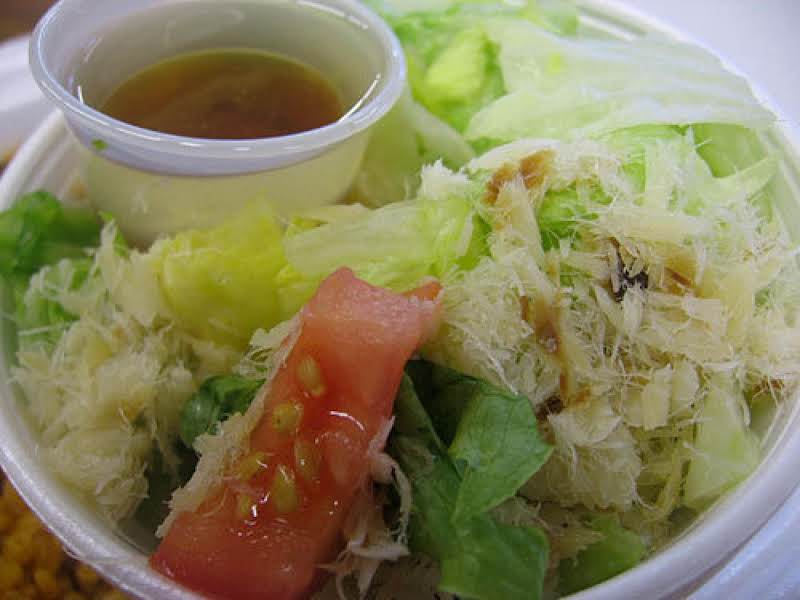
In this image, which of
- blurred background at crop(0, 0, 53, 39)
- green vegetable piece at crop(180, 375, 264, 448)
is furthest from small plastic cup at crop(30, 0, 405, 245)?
blurred background at crop(0, 0, 53, 39)

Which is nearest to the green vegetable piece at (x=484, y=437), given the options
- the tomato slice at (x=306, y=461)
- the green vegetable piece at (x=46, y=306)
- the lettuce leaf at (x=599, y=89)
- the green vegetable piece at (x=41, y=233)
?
the tomato slice at (x=306, y=461)

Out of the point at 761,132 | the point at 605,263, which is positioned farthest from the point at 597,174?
the point at 761,132

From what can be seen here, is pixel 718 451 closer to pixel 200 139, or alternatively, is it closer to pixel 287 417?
pixel 287 417

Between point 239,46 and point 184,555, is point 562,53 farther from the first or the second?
point 184,555

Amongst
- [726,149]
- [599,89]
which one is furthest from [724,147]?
[599,89]

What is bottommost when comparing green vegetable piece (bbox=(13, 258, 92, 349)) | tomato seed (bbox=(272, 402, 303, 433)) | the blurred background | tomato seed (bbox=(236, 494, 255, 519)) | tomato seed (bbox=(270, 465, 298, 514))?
the blurred background

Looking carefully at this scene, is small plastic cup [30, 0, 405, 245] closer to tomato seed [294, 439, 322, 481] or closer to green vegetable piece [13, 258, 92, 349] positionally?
green vegetable piece [13, 258, 92, 349]
